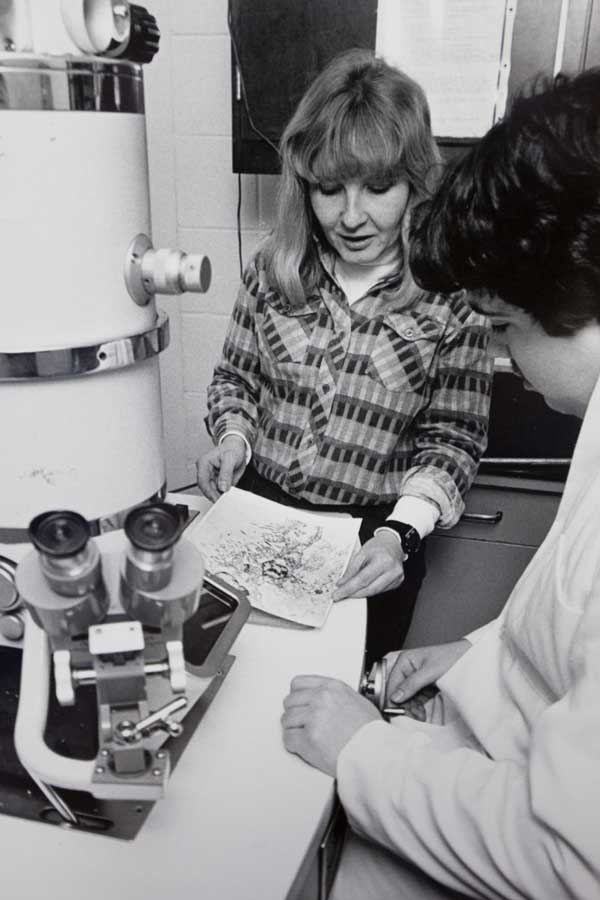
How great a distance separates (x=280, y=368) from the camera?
1560 millimetres

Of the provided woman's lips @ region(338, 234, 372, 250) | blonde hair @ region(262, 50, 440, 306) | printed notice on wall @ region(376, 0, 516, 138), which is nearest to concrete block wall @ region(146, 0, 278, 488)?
printed notice on wall @ region(376, 0, 516, 138)

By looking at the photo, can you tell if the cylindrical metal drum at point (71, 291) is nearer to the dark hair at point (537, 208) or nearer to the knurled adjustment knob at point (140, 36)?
the knurled adjustment knob at point (140, 36)

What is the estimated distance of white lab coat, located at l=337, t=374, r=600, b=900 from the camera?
65cm

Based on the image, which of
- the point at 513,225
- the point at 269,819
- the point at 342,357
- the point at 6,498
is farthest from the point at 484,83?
the point at 269,819

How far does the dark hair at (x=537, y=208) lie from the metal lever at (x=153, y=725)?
54cm

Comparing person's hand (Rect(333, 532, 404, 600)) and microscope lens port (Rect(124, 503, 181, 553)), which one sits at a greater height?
microscope lens port (Rect(124, 503, 181, 553))

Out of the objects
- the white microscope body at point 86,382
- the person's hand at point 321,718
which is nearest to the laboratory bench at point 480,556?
the person's hand at point 321,718

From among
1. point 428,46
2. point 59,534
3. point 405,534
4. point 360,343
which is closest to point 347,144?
point 360,343

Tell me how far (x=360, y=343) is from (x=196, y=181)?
1.01m

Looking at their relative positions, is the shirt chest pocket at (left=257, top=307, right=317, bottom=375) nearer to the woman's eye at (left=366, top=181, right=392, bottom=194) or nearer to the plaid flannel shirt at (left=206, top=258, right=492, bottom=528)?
the plaid flannel shirt at (left=206, top=258, right=492, bottom=528)

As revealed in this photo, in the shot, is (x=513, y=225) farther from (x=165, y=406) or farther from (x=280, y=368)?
(x=165, y=406)

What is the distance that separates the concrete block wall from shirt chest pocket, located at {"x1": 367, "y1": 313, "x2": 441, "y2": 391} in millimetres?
885

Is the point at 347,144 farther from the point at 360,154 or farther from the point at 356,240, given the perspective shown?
the point at 356,240

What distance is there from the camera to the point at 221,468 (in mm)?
1447
